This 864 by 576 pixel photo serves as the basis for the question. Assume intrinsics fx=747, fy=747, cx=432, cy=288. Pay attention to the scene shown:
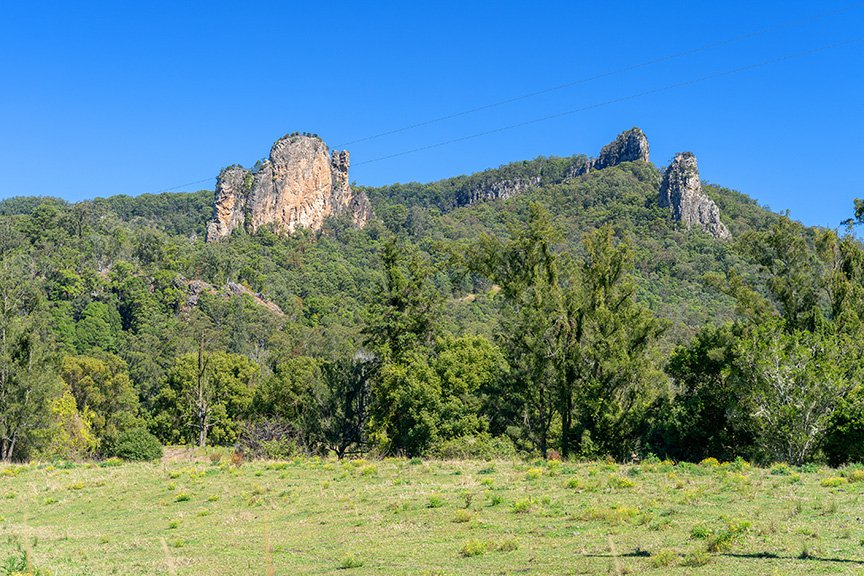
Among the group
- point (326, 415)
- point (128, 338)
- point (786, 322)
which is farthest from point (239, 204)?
point (786, 322)

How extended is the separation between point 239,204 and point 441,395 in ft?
484

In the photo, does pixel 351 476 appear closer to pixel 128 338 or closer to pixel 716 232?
pixel 128 338

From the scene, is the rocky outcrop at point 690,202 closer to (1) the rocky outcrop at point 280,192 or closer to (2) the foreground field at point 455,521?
(1) the rocky outcrop at point 280,192

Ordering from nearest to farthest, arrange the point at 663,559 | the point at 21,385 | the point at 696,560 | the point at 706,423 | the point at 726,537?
1. the point at 696,560
2. the point at 663,559
3. the point at 726,537
4. the point at 706,423
5. the point at 21,385

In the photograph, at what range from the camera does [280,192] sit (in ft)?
577

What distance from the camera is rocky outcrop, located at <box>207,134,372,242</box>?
562ft

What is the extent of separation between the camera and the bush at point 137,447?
31.7 m

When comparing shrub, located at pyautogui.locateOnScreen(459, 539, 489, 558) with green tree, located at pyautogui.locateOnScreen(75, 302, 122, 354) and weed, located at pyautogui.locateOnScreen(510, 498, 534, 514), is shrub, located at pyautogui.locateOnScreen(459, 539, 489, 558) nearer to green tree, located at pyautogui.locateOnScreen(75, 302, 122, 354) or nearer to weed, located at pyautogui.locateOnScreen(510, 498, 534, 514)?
weed, located at pyautogui.locateOnScreen(510, 498, 534, 514)

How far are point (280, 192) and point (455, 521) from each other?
168904mm

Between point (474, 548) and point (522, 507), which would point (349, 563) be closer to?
point (474, 548)

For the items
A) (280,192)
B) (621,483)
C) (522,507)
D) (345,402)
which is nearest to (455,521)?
(522,507)

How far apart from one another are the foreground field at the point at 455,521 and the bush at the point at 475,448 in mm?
9333

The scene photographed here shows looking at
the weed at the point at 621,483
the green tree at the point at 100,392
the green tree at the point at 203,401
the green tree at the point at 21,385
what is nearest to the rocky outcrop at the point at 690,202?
the green tree at the point at 203,401

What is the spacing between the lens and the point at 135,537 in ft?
45.5
